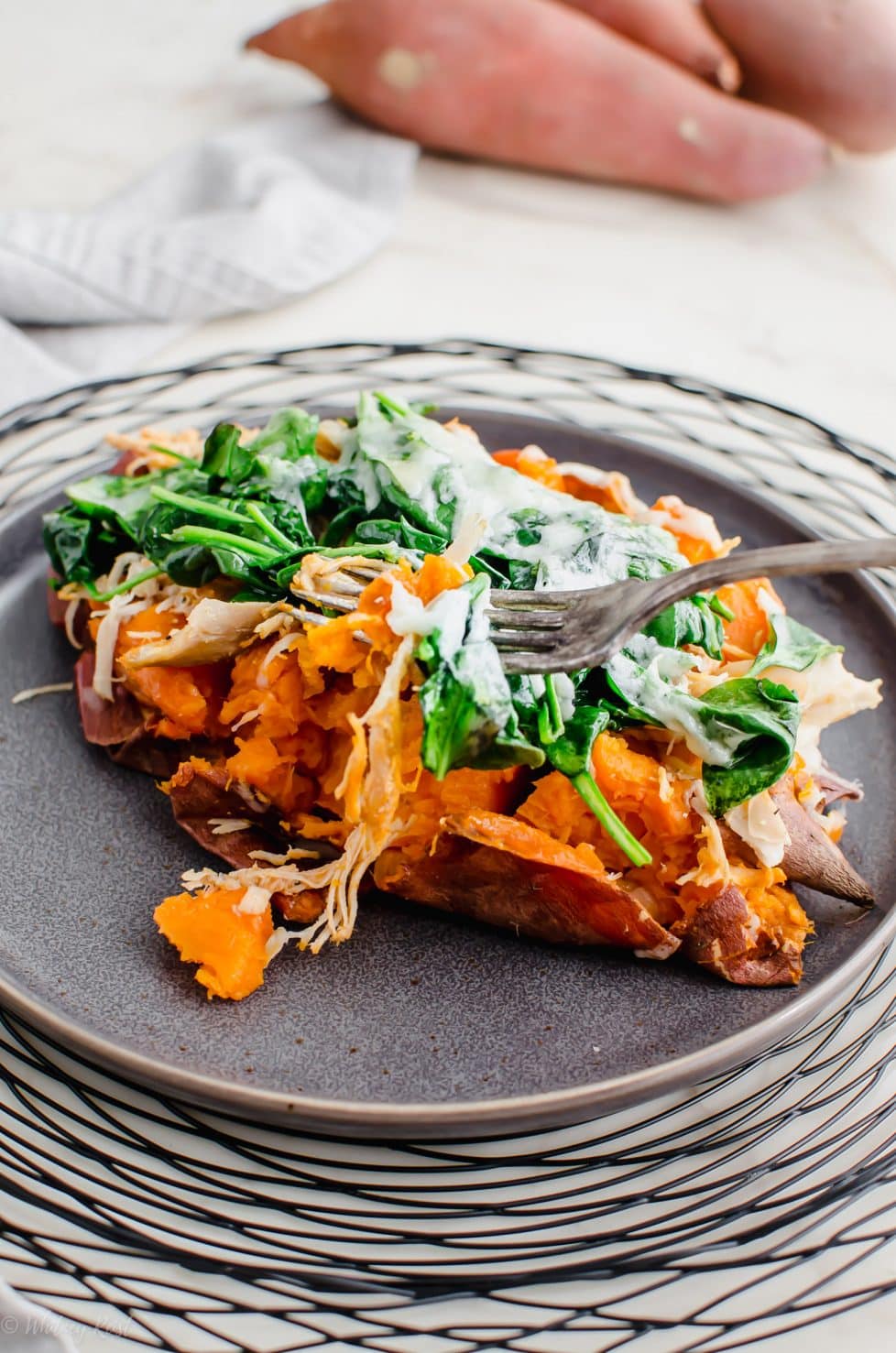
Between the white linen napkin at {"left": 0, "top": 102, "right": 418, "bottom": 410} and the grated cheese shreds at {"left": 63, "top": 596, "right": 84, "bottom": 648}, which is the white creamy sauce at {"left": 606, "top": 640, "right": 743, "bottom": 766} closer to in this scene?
the grated cheese shreds at {"left": 63, "top": 596, "right": 84, "bottom": 648}

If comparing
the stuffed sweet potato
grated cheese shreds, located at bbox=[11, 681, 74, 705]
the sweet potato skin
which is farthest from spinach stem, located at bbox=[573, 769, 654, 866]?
grated cheese shreds, located at bbox=[11, 681, 74, 705]

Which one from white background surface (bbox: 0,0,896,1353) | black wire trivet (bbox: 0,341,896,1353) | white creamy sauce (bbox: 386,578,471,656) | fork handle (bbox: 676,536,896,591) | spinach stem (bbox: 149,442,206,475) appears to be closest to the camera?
black wire trivet (bbox: 0,341,896,1353)

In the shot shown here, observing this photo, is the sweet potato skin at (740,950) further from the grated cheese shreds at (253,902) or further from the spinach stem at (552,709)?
the grated cheese shreds at (253,902)

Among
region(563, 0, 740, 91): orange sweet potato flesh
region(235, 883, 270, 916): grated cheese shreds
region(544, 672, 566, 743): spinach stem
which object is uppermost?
region(563, 0, 740, 91): orange sweet potato flesh

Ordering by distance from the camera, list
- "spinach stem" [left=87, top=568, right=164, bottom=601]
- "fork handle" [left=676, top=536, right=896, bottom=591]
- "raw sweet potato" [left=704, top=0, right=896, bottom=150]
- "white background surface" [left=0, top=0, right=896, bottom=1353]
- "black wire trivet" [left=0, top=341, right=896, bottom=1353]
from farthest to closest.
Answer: "raw sweet potato" [left=704, top=0, right=896, bottom=150]
"white background surface" [left=0, top=0, right=896, bottom=1353]
"spinach stem" [left=87, top=568, right=164, bottom=601]
"fork handle" [left=676, top=536, right=896, bottom=591]
"black wire trivet" [left=0, top=341, right=896, bottom=1353]

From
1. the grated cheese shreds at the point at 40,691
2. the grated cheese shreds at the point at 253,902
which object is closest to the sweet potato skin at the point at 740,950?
the grated cheese shreds at the point at 253,902

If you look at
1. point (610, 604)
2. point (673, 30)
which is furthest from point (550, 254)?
point (610, 604)

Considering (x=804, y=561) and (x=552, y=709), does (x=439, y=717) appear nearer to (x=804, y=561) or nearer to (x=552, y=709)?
(x=552, y=709)

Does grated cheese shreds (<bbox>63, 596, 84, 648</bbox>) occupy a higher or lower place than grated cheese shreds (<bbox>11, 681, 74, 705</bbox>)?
higher
